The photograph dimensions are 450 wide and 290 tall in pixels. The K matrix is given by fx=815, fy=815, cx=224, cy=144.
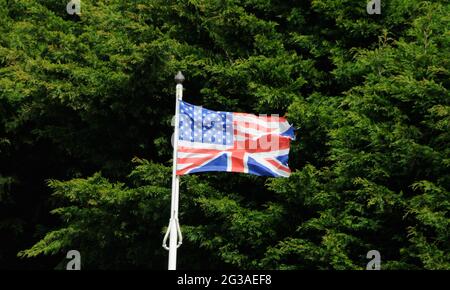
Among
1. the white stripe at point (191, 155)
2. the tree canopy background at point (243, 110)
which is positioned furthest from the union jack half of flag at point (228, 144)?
the tree canopy background at point (243, 110)

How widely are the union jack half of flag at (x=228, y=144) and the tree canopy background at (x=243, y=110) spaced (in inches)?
58.5

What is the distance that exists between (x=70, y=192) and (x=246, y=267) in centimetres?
336

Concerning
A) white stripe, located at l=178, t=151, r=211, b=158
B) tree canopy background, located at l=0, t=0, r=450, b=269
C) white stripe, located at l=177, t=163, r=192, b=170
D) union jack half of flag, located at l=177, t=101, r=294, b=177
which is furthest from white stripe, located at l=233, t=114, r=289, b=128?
tree canopy background, located at l=0, t=0, r=450, b=269

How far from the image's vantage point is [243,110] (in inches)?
550

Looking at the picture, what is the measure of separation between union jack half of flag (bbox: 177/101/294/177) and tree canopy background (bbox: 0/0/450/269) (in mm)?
1486

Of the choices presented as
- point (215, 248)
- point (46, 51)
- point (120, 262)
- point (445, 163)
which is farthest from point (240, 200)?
point (46, 51)

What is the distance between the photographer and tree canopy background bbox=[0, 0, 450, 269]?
1116cm

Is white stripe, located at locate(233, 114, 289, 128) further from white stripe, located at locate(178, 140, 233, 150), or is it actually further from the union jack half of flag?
white stripe, located at locate(178, 140, 233, 150)

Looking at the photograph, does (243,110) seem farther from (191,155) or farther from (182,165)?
(182,165)

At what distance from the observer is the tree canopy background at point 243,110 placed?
36.6 ft

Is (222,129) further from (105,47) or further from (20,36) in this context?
(20,36)

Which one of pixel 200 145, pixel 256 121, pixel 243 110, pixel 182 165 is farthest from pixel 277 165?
pixel 243 110

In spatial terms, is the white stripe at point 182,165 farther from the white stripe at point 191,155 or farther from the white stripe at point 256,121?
the white stripe at point 256,121

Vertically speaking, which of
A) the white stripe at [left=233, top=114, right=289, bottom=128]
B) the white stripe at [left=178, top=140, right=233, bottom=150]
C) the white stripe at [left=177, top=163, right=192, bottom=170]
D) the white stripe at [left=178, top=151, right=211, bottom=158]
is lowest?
the white stripe at [left=177, top=163, right=192, bottom=170]
